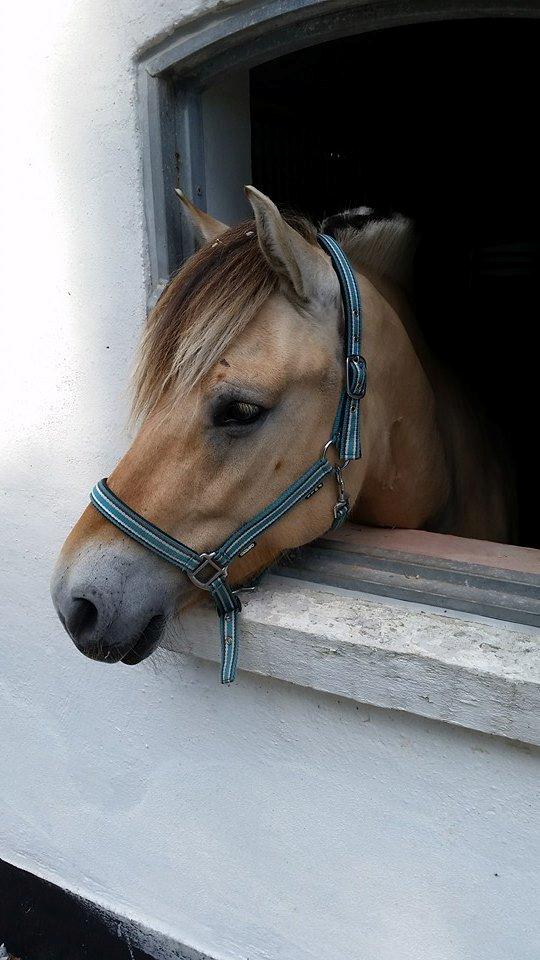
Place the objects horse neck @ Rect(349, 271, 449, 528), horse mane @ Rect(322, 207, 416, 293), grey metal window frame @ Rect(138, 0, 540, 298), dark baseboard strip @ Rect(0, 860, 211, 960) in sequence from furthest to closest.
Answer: dark baseboard strip @ Rect(0, 860, 211, 960) → horse mane @ Rect(322, 207, 416, 293) → horse neck @ Rect(349, 271, 449, 528) → grey metal window frame @ Rect(138, 0, 540, 298)

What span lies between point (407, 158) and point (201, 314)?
3.02 m

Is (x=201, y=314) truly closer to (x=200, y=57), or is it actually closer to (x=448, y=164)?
(x=200, y=57)

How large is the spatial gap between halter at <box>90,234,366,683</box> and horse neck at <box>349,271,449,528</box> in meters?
0.07

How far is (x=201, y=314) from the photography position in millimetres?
1140

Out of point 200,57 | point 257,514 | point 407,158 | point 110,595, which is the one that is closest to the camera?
point 110,595

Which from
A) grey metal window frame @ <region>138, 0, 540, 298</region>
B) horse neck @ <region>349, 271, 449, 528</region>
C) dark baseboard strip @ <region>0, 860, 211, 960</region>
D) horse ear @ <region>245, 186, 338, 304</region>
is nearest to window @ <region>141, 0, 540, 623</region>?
grey metal window frame @ <region>138, 0, 540, 298</region>

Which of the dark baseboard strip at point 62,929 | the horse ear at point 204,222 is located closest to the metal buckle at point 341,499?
the horse ear at point 204,222

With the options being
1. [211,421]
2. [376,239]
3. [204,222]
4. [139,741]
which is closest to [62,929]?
[139,741]

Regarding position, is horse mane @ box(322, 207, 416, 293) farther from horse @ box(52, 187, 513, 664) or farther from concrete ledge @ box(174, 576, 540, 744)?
concrete ledge @ box(174, 576, 540, 744)

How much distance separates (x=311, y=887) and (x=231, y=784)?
0.86 feet

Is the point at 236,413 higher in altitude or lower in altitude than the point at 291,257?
lower

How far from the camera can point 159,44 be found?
1382mm

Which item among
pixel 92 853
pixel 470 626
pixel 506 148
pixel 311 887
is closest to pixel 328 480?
pixel 470 626

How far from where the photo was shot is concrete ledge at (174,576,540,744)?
1.08 metres
